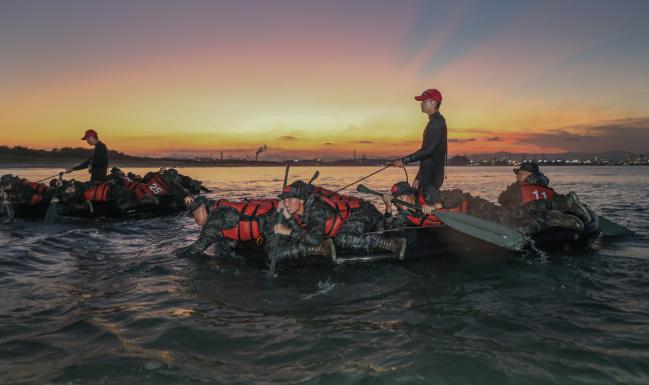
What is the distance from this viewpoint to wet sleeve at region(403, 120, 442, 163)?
8.97m

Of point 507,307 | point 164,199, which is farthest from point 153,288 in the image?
point 164,199

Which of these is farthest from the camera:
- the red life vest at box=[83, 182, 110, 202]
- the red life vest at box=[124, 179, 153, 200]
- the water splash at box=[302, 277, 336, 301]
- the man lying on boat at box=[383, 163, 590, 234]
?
the red life vest at box=[124, 179, 153, 200]

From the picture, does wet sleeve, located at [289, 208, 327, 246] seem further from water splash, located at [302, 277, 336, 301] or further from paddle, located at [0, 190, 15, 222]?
paddle, located at [0, 190, 15, 222]

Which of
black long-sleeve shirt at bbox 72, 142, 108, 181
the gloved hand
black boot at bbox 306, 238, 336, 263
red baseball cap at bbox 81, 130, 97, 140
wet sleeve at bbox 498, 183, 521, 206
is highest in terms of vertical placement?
red baseball cap at bbox 81, 130, 97, 140

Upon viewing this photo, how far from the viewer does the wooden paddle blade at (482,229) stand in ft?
27.5

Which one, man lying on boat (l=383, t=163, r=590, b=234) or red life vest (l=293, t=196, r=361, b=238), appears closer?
red life vest (l=293, t=196, r=361, b=238)

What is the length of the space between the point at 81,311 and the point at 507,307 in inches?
241

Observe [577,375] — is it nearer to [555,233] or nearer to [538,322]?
[538,322]

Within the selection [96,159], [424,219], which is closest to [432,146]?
[424,219]

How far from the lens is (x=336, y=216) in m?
8.30

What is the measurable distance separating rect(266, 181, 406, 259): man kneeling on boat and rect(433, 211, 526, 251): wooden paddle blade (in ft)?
3.14

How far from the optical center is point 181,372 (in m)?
4.68

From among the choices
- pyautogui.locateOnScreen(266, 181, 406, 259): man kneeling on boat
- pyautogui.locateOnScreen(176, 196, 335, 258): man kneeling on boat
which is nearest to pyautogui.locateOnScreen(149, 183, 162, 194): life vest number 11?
pyautogui.locateOnScreen(176, 196, 335, 258): man kneeling on boat

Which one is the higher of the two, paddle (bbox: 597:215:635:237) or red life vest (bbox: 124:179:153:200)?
red life vest (bbox: 124:179:153:200)
